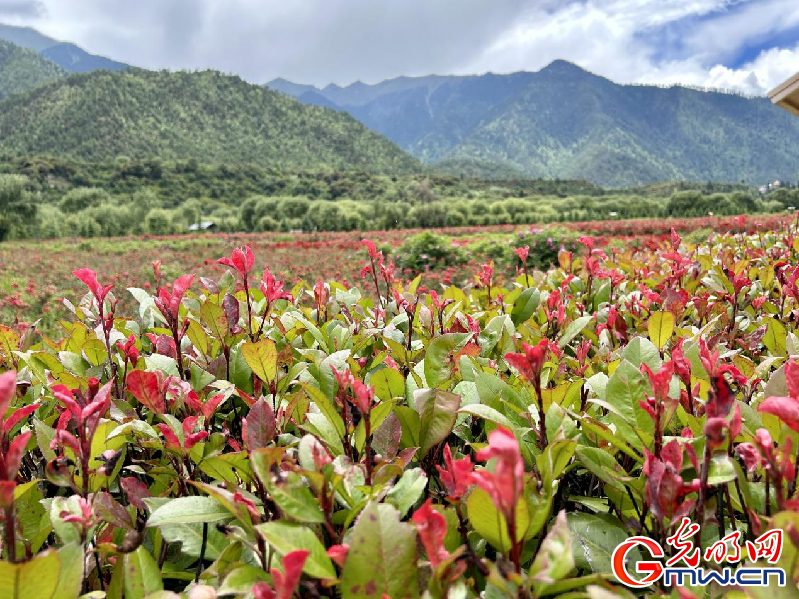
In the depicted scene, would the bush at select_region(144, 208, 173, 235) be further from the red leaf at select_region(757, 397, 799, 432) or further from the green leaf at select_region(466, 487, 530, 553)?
the red leaf at select_region(757, 397, 799, 432)

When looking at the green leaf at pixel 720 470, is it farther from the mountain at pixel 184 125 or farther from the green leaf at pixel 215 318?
the mountain at pixel 184 125

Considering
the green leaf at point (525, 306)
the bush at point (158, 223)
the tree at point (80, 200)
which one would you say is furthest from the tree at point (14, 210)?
the green leaf at point (525, 306)

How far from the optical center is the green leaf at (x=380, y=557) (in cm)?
50

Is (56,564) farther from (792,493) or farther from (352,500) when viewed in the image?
(792,493)

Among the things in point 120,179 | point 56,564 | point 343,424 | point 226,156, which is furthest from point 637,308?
point 226,156

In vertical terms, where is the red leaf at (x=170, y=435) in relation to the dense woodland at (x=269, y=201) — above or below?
below

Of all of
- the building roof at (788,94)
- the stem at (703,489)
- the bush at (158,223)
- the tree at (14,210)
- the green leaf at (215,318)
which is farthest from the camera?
the bush at (158,223)

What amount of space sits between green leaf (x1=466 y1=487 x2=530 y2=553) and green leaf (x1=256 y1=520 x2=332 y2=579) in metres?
0.16

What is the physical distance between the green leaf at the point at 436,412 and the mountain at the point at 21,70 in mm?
159022

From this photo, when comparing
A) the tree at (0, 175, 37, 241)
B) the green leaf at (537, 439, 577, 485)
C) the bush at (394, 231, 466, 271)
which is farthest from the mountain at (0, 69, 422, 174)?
the green leaf at (537, 439, 577, 485)

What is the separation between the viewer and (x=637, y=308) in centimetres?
168

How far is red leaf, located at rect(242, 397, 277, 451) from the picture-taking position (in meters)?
0.69

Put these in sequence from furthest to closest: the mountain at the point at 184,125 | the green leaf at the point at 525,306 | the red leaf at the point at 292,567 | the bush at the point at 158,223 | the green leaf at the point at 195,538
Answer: the mountain at the point at 184,125 → the bush at the point at 158,223 → the green leaf at the point at 525,306 → the green leaf at the point at 195,538 → the red leaf at the point at 292,567

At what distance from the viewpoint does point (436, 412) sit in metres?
0.76
